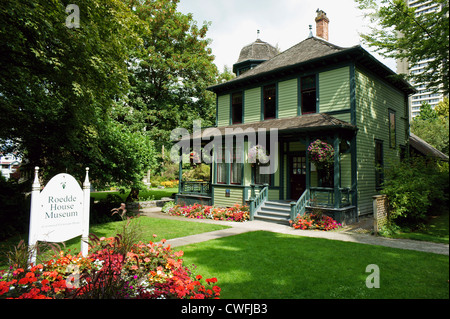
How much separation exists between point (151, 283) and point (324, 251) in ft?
15.1

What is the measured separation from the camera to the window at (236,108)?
1639cm

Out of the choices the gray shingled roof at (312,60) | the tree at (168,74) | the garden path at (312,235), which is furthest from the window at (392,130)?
the tree at (168,74)

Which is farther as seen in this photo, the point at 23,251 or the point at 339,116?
the point at 339,116

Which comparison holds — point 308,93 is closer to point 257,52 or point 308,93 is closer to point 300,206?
point 300,206

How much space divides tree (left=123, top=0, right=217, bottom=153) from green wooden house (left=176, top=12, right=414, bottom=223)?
4.47 metres

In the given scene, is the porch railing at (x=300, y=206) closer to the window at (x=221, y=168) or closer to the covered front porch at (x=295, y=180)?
the covered front porch at (x=295, y=180)

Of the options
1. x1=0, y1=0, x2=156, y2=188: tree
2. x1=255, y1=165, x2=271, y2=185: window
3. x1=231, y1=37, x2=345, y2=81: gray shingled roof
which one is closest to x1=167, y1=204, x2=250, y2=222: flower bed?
x1=255, y1=165, x2=271, y2=185: window

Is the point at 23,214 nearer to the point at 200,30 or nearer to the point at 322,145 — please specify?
the point at 322,145

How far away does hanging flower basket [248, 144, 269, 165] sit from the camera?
42.6 feet

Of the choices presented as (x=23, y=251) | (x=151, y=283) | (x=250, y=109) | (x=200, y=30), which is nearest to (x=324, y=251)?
(x=151, y=283)

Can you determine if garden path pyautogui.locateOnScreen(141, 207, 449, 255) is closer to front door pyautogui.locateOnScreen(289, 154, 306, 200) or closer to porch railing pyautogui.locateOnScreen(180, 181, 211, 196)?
front door pyautogui.locateOnScreen(289, 154, 306, 200)

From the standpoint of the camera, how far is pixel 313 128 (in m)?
11.1

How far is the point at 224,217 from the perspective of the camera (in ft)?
42.4

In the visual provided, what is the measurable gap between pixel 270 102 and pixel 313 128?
4366mm
